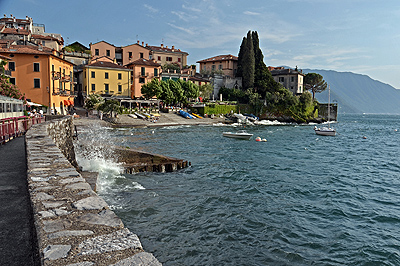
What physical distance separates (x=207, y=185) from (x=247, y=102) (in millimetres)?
73405

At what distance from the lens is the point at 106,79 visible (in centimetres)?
6494

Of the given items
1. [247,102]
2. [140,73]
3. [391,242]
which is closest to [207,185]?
[391,242]

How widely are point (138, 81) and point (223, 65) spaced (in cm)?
3662

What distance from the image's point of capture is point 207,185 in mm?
15828

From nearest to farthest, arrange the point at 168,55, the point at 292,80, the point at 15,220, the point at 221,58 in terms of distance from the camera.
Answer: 1. the point at 15,220
2. the point at 168,55
3. the point at 292,80
4. the point at 221,58

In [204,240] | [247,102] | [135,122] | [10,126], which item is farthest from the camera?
[247,102]

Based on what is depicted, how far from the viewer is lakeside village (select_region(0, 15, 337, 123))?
45344 millimetres

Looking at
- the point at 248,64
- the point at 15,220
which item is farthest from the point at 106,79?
the point at 15,220

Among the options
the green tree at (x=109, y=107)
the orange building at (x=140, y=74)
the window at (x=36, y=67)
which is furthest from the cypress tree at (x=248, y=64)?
the window at (x=36, y=67)

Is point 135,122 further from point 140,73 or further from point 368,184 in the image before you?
point 368,184

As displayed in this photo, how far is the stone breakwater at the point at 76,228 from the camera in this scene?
2.83m

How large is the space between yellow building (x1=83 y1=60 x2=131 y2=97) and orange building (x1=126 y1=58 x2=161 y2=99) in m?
2.81

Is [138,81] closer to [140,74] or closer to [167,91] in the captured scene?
[140,74]

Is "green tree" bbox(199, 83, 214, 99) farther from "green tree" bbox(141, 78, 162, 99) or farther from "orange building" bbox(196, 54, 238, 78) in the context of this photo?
"green tree" bbox(141, 78, 162, 99)
